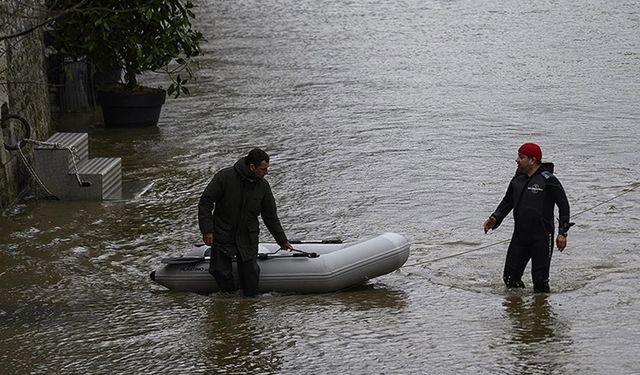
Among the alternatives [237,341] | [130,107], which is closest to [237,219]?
[237,341]

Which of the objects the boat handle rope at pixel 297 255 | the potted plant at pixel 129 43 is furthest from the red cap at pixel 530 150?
the potted plant at pixel 129 43

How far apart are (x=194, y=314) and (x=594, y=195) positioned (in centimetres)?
708

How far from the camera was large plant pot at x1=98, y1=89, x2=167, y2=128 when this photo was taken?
21328 millimetres

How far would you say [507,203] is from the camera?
11.8 m

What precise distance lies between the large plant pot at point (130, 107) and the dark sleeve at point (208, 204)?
10.2m

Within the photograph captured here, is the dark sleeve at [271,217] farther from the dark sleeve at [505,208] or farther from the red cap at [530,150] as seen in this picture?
the red cap at [530,150]

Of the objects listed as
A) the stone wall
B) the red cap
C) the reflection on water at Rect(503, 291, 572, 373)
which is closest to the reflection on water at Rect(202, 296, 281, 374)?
the reflection on water at Rect(503, 291, 572, 373)

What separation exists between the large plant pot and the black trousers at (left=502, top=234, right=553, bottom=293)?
11.0 m

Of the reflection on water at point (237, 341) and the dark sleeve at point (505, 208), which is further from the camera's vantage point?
the dark sleeve at point (505, 208)

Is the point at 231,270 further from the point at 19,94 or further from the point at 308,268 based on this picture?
the point at 19,94

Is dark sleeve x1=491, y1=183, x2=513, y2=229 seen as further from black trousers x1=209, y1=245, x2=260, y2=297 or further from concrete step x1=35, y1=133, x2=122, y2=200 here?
concrete step x1=35, y1=133, x2=122, y2=200

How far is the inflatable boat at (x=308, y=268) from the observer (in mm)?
11859

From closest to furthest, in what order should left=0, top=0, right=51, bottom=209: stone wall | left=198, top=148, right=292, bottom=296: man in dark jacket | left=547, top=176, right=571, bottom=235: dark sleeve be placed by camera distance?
left=547, top=176, right=571, bottom=235: dark sleeve < left=198, top=148, right=292, bottom=296: man in dark jacket < left=0, top=0, right=51, bottom=209: stone wall

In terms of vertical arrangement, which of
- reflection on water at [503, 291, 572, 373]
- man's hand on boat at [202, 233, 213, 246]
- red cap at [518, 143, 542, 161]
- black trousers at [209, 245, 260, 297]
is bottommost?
reflection on water at [503, 291, 572, 373]
